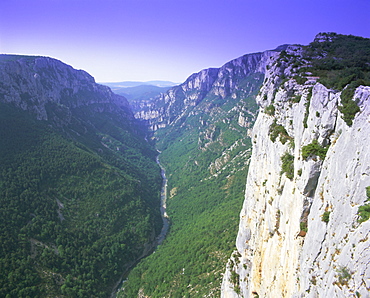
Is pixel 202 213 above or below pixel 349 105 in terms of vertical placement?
below

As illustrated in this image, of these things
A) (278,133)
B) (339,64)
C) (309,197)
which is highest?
(339,64)

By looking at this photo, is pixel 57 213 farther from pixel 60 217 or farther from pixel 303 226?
pixel 303 226

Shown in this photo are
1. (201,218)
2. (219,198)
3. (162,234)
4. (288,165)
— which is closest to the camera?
(288,165)

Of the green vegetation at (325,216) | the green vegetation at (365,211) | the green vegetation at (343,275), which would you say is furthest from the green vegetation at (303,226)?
the green vegetation at (365,211)

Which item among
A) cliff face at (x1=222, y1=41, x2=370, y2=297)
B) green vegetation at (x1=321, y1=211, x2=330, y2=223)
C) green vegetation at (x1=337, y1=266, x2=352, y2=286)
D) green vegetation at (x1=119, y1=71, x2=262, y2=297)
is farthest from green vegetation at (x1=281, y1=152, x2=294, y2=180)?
green vegetation at (x1=119, y1=71, x2=262, y2=297)

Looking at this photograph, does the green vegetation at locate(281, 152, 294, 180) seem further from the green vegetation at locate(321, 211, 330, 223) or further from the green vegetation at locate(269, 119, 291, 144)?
the green vegetation at locate(321, 211, 330, 223)

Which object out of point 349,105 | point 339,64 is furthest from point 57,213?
point 349,105
